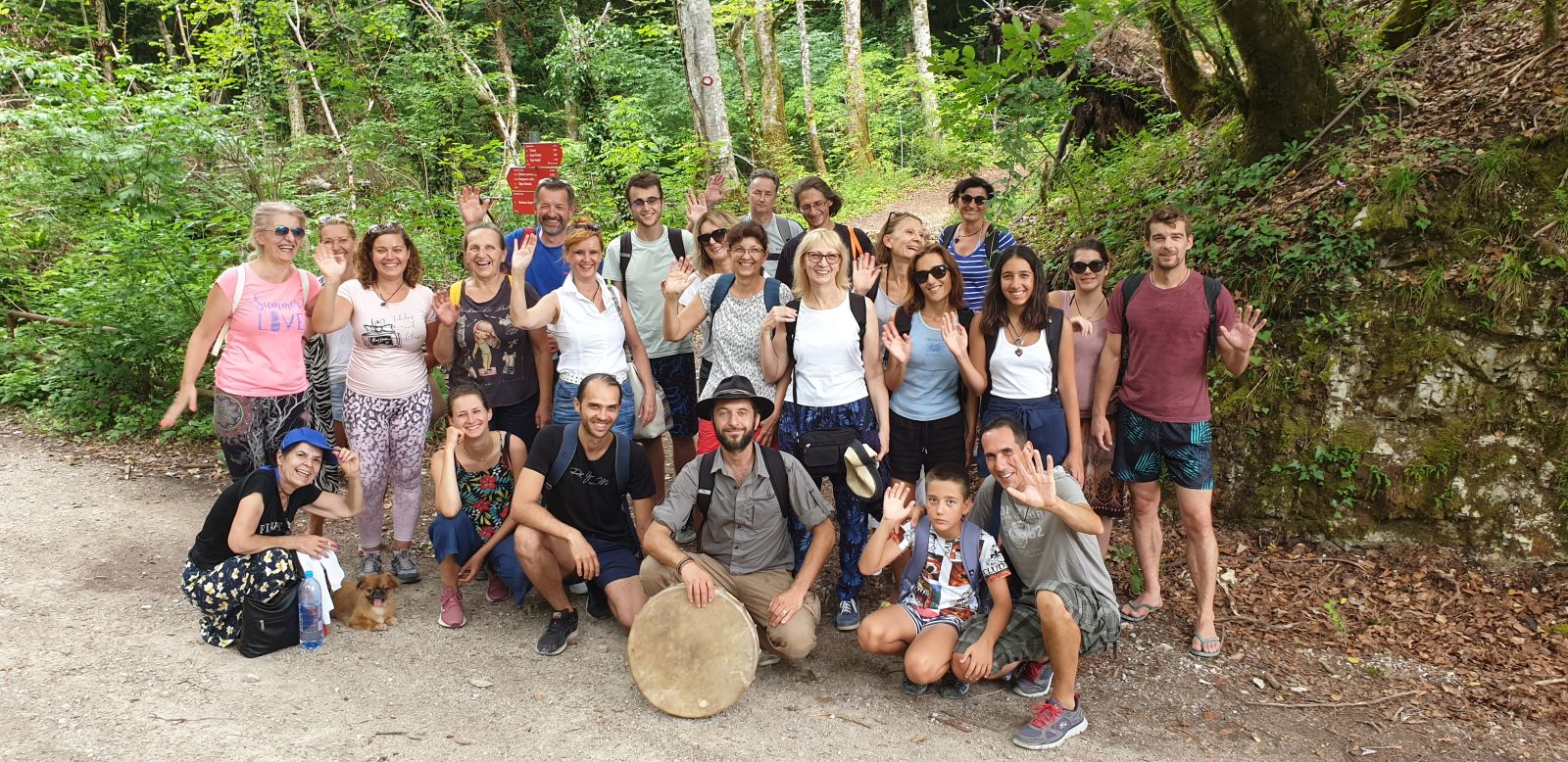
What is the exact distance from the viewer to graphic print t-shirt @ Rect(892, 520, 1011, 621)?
4355 mm

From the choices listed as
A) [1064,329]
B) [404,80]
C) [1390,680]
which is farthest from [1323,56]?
[404,80]

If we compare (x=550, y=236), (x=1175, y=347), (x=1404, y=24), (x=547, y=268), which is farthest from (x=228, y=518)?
(x=1404, y=24)

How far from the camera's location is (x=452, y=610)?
505 centimetres

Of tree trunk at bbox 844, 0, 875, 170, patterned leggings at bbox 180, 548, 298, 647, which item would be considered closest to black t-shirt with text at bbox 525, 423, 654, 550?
patterned leggings at bbox 180, 548, 298, 647

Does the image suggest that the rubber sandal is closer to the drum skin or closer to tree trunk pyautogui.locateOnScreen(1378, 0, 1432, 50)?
the drum skin

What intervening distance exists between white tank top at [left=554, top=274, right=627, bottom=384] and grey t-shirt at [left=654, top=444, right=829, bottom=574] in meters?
1.03

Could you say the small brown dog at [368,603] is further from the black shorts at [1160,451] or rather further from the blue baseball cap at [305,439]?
the black shorts at [1160,451]

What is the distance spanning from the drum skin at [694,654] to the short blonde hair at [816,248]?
1.77 metres

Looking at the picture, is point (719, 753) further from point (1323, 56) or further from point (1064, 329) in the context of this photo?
point (1323, 56)

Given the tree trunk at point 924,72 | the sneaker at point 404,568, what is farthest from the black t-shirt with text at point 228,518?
the tree trunk at point 924,72

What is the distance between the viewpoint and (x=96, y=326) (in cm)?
863

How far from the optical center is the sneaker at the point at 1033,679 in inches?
171

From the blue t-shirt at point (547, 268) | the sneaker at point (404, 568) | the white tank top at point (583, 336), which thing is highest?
the blue t-shirt at point (547, 268)

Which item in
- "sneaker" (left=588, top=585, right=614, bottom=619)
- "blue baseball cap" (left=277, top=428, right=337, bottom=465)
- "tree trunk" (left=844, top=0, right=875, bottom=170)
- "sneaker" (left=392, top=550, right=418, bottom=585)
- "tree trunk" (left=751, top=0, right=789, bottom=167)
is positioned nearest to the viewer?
"blue baseball cap" (left=277, top=428, right=337, bottom=465)
